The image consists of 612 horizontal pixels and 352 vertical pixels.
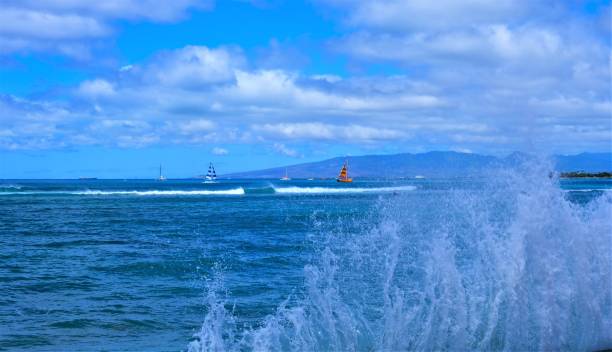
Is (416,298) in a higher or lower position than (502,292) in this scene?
lower

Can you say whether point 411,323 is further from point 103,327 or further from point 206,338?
point 103,327

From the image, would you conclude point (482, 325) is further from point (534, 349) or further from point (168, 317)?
point (168, 317)

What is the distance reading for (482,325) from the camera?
32.2 ft

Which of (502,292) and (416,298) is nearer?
(502,292)

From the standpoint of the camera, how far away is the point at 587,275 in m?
9.52

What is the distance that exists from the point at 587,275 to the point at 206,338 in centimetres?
607

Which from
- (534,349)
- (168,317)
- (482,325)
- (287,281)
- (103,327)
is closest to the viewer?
(534,349)

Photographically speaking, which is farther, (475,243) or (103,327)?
(103,327)

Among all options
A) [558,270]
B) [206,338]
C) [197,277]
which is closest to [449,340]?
[558,270]

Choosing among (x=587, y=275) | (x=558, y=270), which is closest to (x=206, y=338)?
(x=558, y=270)

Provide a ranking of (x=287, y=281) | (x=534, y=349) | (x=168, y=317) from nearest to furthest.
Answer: (x=534, y=349)
(x=168, y=317)
(x=287, y=281)

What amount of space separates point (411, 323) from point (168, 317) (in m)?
5.08

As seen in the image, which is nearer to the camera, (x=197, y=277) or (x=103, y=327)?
(x=103, y=327)

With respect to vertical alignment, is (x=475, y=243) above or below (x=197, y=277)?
above
